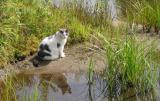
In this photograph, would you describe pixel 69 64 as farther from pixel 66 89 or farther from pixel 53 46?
pixel 66 89

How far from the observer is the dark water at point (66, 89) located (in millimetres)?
6574

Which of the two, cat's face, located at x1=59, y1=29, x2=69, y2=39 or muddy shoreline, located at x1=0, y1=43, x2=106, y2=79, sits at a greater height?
cat's face, located at x1=59, y1=29, x2=69, y2=39

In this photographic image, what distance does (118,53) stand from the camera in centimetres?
667

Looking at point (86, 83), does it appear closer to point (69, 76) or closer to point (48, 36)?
point (69, 76)

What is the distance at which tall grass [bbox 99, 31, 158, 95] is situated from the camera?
6508 millimetres

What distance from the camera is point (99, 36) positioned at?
8.16 m

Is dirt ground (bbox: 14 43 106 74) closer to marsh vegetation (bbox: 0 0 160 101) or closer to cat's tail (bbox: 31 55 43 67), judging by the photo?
cat's tail (bbox: 31 55 43 67)

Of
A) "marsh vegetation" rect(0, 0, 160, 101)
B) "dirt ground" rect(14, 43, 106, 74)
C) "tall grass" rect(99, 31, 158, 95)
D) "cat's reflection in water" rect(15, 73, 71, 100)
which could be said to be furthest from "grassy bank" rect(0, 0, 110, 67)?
"tall grass" rect(99, 31, 158, 95)

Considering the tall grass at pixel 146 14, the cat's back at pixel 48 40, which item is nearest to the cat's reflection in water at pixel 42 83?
the cat's back at pixel 48 40

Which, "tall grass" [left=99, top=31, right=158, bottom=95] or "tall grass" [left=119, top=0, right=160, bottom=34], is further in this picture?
"tall grass" [left=119, top=0, right=160, bottom=34]

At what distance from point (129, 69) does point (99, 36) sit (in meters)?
1.72

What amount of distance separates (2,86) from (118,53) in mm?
1818

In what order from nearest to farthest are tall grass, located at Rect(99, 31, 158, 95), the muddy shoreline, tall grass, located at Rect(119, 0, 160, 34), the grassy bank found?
tall grass, located at Rect(99, 31, 158, 95)
the muddy shoreline
the grassy bank
tall grass, located at Rect(119, 0, 160, 34)

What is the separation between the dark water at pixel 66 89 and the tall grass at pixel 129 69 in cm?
10
